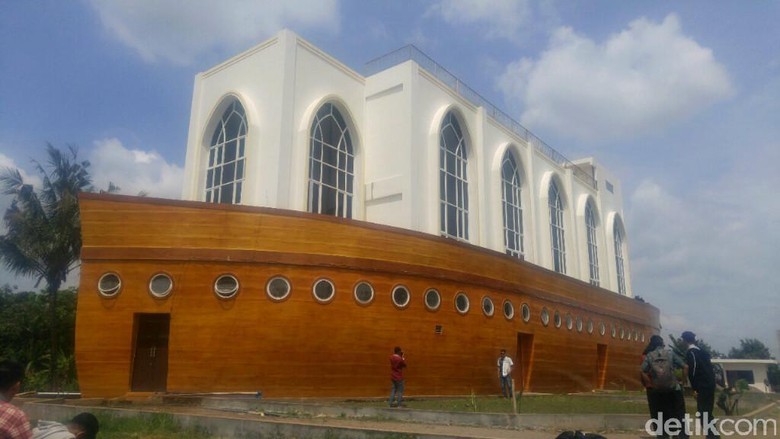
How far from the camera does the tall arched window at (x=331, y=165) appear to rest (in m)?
18.6

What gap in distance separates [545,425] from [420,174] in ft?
37.3

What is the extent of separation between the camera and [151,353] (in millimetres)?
12641

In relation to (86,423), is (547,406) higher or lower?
lower

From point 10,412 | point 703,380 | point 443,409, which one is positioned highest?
point 703,380

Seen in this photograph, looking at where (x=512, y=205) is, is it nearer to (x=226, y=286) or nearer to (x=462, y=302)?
(x=462, y=302)

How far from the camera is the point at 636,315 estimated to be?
93.4 ft

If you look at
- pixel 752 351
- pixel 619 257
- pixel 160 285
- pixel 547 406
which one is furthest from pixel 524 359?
pixel 752 351

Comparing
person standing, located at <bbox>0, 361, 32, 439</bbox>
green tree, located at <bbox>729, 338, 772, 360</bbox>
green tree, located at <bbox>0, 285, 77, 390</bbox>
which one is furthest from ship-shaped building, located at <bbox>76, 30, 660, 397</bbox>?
green tree, located at <bbox>729, 338, 772, 360</bbox>

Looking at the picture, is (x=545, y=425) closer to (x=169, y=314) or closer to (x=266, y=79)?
(x=169, y=314)

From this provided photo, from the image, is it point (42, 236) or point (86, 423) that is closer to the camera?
point (86, 423)

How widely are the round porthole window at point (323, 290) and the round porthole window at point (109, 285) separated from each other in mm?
4022

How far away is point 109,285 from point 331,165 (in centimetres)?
843

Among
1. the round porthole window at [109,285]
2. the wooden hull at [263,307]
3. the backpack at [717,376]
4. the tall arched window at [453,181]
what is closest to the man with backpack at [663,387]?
the backpack at [717,376]

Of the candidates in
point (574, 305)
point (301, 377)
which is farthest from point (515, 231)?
point (301, 377)
